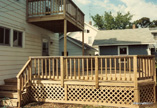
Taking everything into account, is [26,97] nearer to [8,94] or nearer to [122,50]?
[8,94]

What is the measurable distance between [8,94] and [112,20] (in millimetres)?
39163

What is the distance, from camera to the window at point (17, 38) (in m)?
7.11

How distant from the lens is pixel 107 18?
4059 centimetres

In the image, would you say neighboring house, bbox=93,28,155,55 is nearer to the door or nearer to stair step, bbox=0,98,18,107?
the door

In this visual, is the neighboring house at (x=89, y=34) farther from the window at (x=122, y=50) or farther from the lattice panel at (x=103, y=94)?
the lattice panel at (x=103, y=94)

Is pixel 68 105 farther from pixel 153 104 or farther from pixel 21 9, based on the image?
pixel 21 9

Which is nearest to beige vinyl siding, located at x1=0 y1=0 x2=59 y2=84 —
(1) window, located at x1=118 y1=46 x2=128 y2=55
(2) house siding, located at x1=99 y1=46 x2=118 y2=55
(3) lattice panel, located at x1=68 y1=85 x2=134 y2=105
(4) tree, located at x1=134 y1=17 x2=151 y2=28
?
(3) lattice panel, located at x1=68 y1=85 x2=134 y2=105

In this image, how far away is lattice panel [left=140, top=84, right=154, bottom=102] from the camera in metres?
5.64

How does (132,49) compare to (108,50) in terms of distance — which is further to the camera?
(108,50)

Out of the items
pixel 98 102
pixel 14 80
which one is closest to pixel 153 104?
pixel 98 102

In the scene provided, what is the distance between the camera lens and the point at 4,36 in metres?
6.51

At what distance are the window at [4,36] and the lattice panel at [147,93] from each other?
252 inches

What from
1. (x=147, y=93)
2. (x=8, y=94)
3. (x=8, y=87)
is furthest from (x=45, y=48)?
(x=147, y=93)

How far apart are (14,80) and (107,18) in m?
38.0
